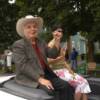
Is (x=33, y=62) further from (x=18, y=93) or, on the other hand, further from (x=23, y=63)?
(x=18, y=93)

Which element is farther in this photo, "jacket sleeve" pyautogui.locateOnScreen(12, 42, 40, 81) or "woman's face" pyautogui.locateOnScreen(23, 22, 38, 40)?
"woman's face" pyautogui.locateOnScreen(23, 22, 38, 40)

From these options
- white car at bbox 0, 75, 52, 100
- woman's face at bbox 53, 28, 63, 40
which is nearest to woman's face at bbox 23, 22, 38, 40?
white car at bbox 0, 75, 52, 100

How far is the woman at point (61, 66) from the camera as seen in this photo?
15.5 feet

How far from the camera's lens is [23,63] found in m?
3.93

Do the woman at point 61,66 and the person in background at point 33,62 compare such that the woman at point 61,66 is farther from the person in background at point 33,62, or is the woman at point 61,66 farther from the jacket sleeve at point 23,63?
the jacket sleeve at point 23,63

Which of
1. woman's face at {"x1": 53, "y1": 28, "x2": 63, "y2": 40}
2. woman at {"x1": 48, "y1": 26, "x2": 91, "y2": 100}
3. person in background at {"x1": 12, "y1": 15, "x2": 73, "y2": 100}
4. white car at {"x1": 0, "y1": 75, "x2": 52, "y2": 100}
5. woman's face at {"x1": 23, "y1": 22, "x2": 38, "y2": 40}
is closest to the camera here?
white car at {"x1": 0, "y1": 75, "x2": 52, "y2": 100}

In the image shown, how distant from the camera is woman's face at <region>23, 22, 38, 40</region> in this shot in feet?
13.6

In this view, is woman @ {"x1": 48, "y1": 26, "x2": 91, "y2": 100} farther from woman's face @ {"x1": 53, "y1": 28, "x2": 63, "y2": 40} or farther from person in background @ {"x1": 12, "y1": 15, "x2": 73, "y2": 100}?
person in background @ {"x1": 12, "y1": 15, "x2": 73, "y2": 100}

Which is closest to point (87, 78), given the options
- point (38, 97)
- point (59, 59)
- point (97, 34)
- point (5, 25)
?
point (59, 59)

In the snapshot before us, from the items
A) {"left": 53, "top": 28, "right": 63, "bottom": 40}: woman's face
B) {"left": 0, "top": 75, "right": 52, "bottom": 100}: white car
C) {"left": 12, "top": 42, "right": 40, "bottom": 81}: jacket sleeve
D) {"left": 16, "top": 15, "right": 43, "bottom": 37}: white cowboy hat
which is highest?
{"left": 16, "top": 15, "right": 43, "bottom": 37}: white cowboy hat

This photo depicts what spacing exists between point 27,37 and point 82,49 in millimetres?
68284

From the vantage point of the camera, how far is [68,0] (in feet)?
81.7

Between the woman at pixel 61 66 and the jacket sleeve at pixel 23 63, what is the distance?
599 millimetres

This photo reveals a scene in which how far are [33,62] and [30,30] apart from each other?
33 centimetres
